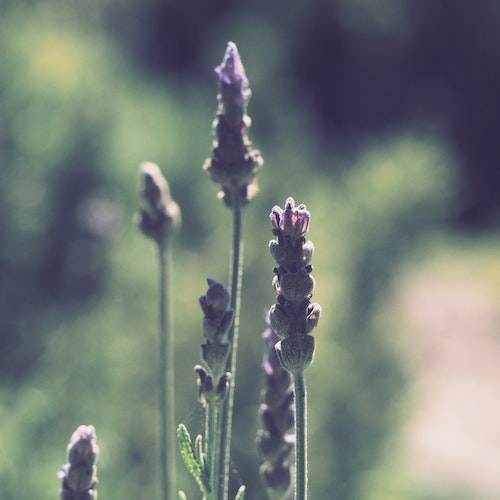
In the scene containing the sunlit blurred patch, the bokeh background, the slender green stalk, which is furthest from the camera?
the sunlit blurred patch

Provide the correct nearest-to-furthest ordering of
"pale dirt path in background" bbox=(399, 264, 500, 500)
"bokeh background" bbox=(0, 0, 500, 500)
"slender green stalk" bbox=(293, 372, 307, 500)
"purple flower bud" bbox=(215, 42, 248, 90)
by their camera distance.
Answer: "slender green stalk" bbox=(293, 372, 307, 500) → "purple flower bud" bbox=(215, 42, 248, 90) → "bokeh background" bbox=(0, 0, 500, 500) → "pale dirt path in background" bbox=(399, 264, 500, 500)

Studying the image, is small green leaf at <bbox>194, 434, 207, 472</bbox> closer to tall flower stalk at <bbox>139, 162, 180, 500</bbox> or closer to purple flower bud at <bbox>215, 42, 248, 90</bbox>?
tall flower stalk at <bbox>139, 162, 180, 500</bbox>

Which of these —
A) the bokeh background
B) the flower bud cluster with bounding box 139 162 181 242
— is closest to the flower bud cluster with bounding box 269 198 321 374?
the flower bud cluster with bounding box 139 162 181 242

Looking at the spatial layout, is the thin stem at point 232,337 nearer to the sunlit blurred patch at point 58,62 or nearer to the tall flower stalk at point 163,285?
the tall flower stalk at point 163,285

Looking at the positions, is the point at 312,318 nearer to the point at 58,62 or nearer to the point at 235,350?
the point at 235,350

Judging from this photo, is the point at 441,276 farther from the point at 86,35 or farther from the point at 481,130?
the point at 86,35

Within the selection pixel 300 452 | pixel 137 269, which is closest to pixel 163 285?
pixel 300 452
